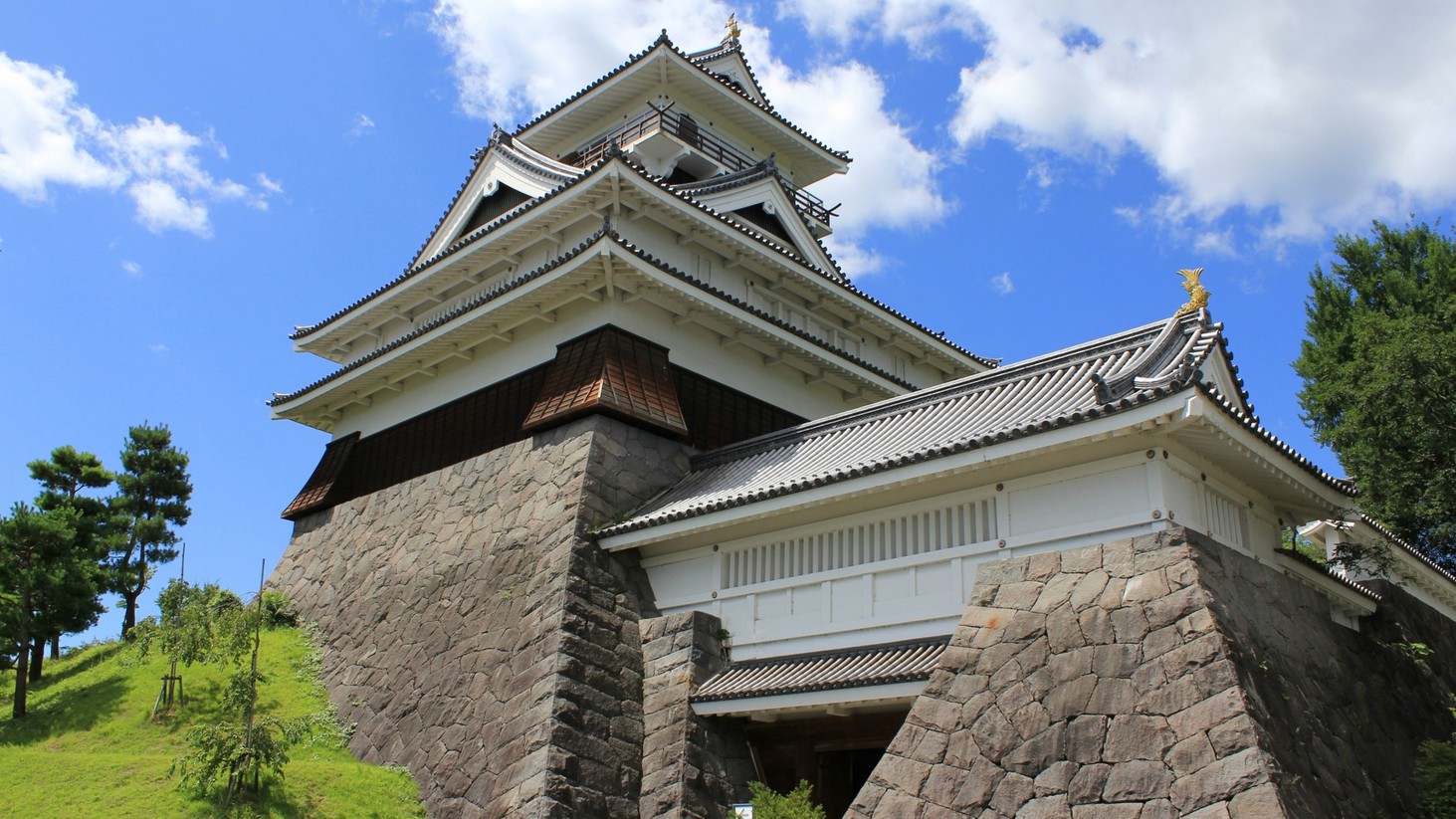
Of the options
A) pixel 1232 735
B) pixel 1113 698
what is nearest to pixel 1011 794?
pixel 1113 698

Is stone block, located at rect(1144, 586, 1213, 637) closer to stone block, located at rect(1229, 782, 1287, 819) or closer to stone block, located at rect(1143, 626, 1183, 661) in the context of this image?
stone block, located at rect(1143, 626, 1183, 661)

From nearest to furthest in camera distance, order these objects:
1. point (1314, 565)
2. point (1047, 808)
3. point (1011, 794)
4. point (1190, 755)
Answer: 1. point (1190, 755)
2. point (1047, 808)
3. point (1011, 794)
4. point (1314, 565)

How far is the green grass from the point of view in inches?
446

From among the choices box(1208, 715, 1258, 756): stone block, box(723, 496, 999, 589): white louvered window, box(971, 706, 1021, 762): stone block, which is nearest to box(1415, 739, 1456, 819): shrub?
box(1208, 715, 1258, 756): stone block

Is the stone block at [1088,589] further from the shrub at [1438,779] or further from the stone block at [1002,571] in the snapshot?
the shrub at [1438,779]

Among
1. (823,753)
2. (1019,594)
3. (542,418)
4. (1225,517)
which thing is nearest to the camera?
(1019,594)

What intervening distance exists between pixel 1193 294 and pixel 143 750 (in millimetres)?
13730

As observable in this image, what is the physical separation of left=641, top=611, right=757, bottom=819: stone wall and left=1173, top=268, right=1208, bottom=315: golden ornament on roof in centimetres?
638

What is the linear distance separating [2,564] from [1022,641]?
15.0 meters

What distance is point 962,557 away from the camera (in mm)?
11086

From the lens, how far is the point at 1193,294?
476 inches

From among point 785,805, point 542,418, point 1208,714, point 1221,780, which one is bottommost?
point 785,805

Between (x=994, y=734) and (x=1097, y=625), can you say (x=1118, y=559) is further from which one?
(x=994, y=734)

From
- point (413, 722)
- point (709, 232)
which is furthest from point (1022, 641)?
point (709, 232)
